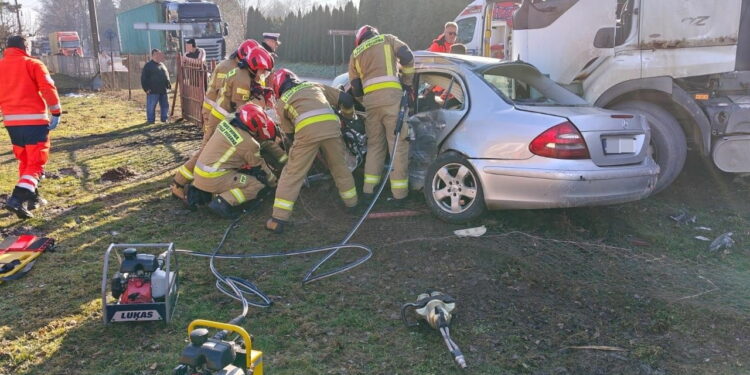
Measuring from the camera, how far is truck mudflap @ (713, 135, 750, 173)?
5.97 metres

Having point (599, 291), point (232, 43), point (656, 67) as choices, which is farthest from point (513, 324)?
point (232, 43)

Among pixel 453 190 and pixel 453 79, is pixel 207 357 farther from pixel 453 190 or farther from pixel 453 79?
pixel 453 79

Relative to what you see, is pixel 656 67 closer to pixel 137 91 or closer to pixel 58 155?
pixel 58 155

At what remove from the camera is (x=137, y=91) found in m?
22.4

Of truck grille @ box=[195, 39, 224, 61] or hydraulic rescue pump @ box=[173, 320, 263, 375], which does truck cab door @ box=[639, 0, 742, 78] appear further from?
truck grille @ box=[195, 39, 224, 61]

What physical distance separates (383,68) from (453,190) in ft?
4.74

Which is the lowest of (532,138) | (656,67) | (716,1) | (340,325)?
(340,325)

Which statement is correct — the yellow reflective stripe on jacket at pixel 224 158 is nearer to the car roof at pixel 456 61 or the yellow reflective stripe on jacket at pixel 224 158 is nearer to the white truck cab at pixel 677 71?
the car roof at pixel 456 61

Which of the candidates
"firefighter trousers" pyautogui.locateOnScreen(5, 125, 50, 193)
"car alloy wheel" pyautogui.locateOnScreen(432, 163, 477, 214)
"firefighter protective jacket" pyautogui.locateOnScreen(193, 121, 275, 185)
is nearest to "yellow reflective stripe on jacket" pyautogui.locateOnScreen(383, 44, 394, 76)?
"car alloy wheel" pyautogui.locateOnScreen(432, 163, 477, 214)

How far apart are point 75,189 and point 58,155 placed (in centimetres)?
282

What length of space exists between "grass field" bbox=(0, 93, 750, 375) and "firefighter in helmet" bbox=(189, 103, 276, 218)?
0.89 ft

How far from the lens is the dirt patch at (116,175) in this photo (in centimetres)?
762

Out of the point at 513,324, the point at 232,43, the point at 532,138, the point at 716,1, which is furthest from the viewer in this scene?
the point at 232,43

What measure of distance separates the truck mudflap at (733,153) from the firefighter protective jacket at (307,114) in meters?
4.06
